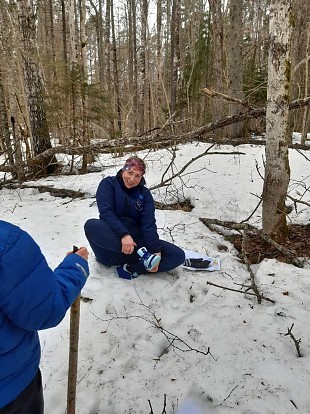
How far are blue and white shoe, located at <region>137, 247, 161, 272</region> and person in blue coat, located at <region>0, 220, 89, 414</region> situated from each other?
Result: 1862mm

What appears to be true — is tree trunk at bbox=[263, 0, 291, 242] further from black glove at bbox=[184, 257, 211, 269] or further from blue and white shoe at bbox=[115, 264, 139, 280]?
blue and white shoe at bbox=[115, 264, 139, 280]

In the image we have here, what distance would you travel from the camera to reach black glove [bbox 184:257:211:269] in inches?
144

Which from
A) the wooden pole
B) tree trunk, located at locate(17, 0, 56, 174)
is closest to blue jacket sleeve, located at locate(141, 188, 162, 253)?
the wooden pole

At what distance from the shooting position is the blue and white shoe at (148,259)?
10.8ft

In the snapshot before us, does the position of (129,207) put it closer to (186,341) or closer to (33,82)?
(186,341)

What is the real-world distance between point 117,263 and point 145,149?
6906 millimetres

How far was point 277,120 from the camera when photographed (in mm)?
3637

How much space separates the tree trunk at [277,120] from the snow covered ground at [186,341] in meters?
0.62

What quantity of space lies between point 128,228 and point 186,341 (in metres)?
1.41

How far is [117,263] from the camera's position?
361cm

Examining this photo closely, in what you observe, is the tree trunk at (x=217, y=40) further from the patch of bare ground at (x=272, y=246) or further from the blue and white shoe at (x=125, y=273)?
the blue and white shoe at (x=125, y=273)

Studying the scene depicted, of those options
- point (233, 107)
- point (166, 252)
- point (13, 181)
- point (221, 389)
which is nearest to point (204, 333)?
point (221, 389)

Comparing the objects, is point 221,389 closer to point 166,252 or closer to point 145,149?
point 166,252

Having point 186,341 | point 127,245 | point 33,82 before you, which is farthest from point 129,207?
point 33,82
